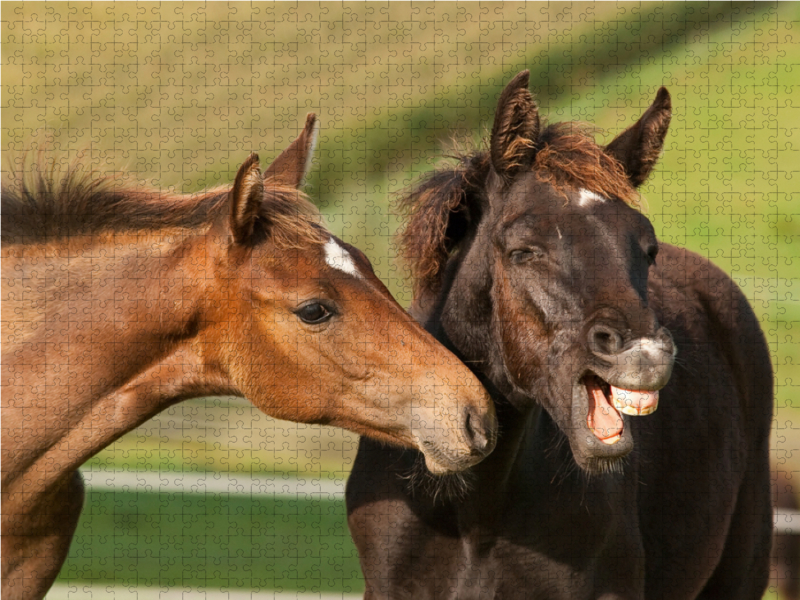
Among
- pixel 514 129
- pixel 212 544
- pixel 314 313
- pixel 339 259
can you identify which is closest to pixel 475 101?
pixel 212 544

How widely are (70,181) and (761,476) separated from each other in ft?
12.8

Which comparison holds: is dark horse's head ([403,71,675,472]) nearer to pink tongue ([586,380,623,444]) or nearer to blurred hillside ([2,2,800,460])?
pink tongue ([586,380,623,444])

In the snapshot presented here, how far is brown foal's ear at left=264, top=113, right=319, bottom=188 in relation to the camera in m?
3.69

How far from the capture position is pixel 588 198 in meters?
3.25

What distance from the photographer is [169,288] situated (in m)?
3.24

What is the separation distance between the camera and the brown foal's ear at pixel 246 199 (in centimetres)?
307

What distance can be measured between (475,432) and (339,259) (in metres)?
0.79

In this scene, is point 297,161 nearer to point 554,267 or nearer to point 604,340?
point 554,267

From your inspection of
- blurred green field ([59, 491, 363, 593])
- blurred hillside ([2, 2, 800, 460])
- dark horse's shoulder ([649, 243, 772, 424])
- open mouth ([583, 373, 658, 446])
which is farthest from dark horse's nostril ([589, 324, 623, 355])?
blurred hillside ([2, 2, 800, 460])

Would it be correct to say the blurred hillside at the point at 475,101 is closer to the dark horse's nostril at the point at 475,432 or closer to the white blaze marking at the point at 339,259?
the white blaze marking at the point at 339,259

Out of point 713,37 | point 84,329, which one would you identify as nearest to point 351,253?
point 84,329

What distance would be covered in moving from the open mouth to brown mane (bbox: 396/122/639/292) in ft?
2.32

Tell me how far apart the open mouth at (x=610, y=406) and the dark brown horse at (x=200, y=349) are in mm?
351

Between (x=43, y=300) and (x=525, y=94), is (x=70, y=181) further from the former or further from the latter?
(x=525, y=94)
